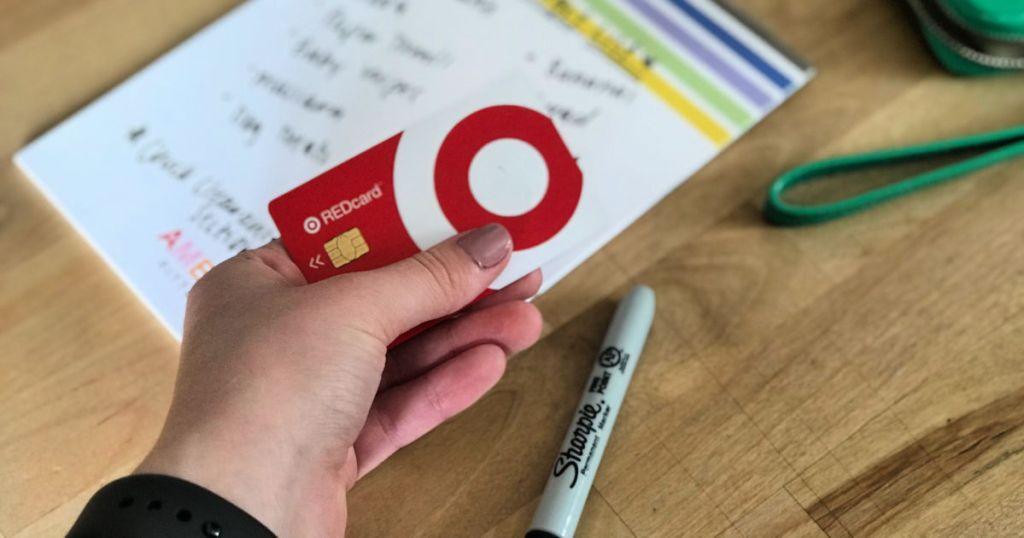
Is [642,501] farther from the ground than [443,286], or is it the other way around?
[443,286]

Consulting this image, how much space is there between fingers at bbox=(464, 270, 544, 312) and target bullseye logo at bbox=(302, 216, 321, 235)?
11cm

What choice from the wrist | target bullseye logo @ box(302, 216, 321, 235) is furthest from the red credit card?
the wrist

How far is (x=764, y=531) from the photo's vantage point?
0.47m

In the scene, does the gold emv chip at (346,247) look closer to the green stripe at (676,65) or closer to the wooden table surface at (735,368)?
the wooden table surface at (735,368)

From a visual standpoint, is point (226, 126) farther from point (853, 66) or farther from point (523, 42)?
point (853, 66)

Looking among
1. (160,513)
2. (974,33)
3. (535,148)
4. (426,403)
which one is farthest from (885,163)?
(160,513)

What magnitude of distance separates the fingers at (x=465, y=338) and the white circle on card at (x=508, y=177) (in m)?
0.06

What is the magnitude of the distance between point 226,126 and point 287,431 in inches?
10.4

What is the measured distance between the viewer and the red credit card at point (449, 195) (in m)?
0.48

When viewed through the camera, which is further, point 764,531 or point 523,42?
point 523,42

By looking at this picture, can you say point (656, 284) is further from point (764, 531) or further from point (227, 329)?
point (227, 329)

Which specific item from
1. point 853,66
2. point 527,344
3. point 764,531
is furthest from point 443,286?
point 853,66

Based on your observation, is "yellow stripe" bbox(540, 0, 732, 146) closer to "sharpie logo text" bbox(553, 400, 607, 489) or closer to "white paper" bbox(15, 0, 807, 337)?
"white paper" bbox(15, 0, 807, 337)

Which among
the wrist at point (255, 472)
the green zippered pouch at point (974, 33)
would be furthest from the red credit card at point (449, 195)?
the green zippered pouch at point (974, 33)
